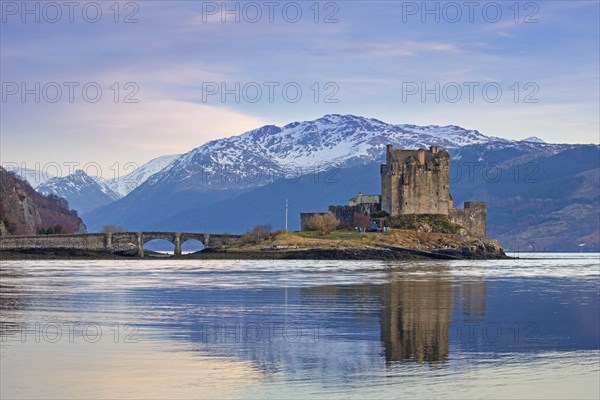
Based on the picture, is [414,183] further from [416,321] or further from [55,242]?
[416,321]

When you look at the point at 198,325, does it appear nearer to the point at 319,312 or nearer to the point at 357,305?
the point at 319,312

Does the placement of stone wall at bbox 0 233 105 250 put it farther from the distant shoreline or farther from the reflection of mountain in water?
the reflection of mountain in water

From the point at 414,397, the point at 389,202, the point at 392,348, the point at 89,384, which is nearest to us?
the point at 414,397

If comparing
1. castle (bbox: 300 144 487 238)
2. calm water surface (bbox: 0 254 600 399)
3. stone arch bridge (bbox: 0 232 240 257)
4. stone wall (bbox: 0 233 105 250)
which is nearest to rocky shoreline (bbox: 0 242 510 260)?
stone wall (bbox: 0 233 105 250)

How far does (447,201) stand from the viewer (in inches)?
5369

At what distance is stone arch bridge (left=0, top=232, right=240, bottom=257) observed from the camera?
13025 centimetres

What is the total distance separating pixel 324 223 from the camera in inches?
5027

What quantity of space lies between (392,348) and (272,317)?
10.7 m

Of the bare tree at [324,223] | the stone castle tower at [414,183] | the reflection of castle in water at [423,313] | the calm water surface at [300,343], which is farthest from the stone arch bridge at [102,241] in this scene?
the calm water surface at [300,343]

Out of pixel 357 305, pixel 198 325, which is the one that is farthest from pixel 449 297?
pixel 198 325

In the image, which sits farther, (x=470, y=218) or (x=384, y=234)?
(x=470, y=218)

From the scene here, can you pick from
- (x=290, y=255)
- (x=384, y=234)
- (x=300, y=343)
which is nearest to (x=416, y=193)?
(x=384, y=234)

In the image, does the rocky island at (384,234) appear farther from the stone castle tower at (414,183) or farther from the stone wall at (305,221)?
the stone wall at (305,221)

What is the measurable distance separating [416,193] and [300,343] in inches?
3958
